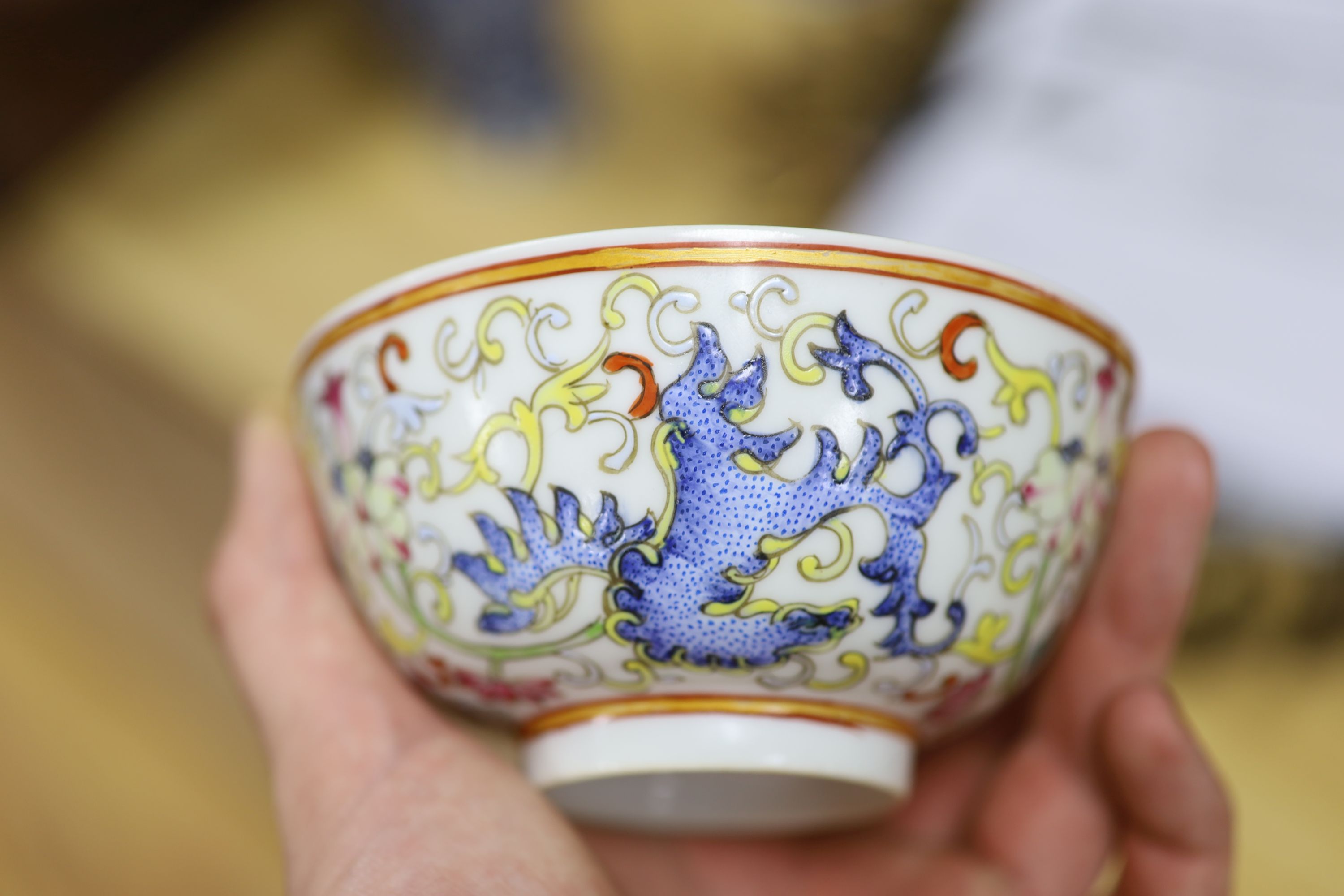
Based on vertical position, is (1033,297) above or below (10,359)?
above

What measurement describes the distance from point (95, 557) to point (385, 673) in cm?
54

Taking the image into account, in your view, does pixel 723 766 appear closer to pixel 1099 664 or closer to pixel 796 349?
pixel 796 349

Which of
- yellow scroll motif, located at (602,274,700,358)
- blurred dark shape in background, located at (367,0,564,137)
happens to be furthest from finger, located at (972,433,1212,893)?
blurred dark shape in background, located at (367,0,564,137)

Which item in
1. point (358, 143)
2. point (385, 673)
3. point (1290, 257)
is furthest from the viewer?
point (358, 143)

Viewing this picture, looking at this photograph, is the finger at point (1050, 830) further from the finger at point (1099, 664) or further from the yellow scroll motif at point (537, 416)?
the yellow scroll motif at point (537, 416)

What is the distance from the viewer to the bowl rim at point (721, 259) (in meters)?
0.38

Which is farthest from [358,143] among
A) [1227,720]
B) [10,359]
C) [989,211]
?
[1227,720]

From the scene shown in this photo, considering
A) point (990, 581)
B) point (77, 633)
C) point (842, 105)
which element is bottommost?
point (77, 633)

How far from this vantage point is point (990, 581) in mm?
432

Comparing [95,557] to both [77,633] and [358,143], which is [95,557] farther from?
[358,143]

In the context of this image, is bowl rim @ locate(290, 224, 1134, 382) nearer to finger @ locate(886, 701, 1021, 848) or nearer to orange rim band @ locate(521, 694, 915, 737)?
orange rim band @ locate(521, 694, 915, 737)

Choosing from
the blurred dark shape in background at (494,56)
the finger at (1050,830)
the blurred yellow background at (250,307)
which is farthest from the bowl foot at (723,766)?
the blurred dark shape in background at (494,56)

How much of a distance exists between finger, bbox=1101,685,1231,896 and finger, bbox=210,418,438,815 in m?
0.39

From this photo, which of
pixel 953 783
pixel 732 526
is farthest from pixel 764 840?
pixel 732 526
